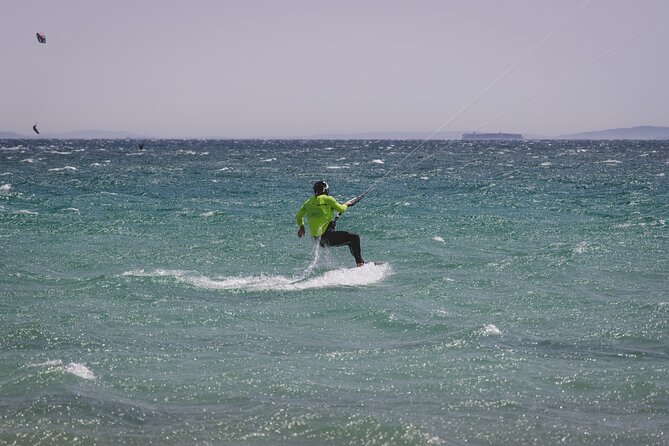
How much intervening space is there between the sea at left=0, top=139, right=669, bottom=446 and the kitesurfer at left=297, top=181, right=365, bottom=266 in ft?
2.28

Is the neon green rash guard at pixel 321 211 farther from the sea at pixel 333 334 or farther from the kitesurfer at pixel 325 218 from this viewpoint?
the sea at pixel 333 334

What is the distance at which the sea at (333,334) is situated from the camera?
6.88 metres

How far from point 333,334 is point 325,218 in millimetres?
4685

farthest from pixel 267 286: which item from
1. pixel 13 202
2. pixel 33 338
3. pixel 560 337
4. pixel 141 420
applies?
pixel 13 202

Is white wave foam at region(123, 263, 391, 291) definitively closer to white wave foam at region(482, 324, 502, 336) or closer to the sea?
the sea

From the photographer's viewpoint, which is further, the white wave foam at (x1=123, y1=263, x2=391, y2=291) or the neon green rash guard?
the neon green rash guard

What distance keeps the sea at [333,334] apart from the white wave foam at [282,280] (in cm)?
8

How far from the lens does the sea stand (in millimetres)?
6883

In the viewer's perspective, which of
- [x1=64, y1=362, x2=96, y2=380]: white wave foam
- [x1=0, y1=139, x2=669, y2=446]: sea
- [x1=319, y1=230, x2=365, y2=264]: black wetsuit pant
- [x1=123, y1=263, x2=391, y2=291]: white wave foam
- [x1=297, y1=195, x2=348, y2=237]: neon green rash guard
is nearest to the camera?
[x1=0, y1=139, x2=669, y2=446]: sea

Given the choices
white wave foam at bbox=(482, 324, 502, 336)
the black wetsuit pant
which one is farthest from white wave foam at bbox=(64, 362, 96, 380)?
the black wetsuit pant

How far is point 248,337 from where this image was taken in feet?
32.8

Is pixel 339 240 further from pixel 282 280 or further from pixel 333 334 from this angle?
pixel 333 334

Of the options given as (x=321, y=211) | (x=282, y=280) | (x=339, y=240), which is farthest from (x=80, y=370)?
(x=339, y=240)

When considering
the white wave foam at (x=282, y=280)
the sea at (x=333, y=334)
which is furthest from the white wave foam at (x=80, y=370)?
the white wave foam at (x=282, y=280)
